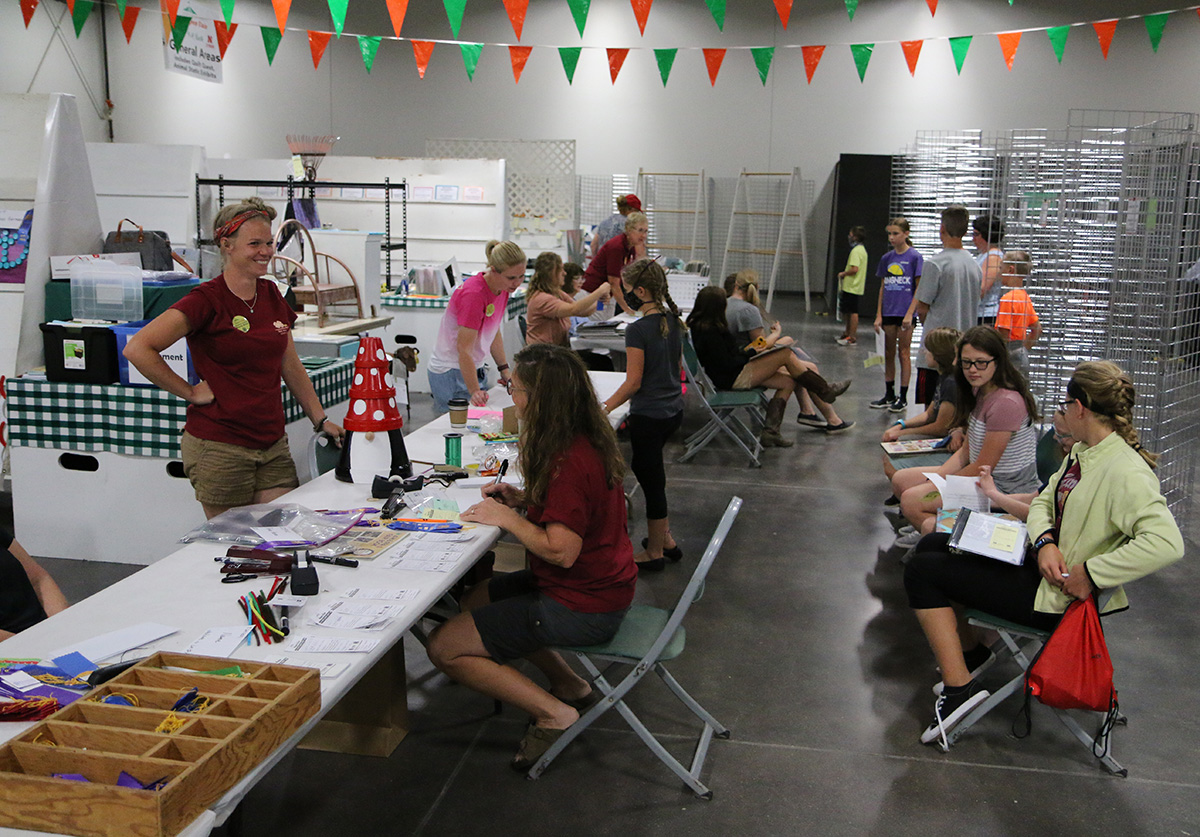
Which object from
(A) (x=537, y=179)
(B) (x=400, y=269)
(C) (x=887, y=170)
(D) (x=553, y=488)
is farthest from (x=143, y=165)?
(C) (x=887, y=170)

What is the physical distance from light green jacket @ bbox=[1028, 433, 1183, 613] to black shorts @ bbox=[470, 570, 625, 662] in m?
1.24

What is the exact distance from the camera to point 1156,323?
193 inches

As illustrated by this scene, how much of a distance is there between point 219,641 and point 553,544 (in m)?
0.83

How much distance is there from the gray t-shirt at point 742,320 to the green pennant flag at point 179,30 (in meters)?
6.23

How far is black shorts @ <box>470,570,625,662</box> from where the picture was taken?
2.63 m

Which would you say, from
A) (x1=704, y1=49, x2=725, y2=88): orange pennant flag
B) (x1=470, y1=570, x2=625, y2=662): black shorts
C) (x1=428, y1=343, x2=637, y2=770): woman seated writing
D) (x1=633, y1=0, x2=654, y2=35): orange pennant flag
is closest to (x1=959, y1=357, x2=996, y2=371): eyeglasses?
(x1=428, y1=343, x2=637, y2=770): woman seated writing

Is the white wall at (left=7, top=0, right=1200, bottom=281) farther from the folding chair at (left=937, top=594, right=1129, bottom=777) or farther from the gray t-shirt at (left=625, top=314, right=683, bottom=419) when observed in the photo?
the folding chair at (left=937, top=594, right=1129, bottom=777)

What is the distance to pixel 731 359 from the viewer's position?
6.42 meters

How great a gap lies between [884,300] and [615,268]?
7.48 ft

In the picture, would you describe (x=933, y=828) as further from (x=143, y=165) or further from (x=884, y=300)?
(x=143, y=165)

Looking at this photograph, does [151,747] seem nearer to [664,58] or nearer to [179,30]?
[179,30]

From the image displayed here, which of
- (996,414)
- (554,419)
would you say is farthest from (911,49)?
(554,419)

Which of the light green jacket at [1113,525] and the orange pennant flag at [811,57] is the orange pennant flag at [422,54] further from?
the light green jacket at [1113,525]

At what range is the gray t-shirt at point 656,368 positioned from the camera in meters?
4.20
